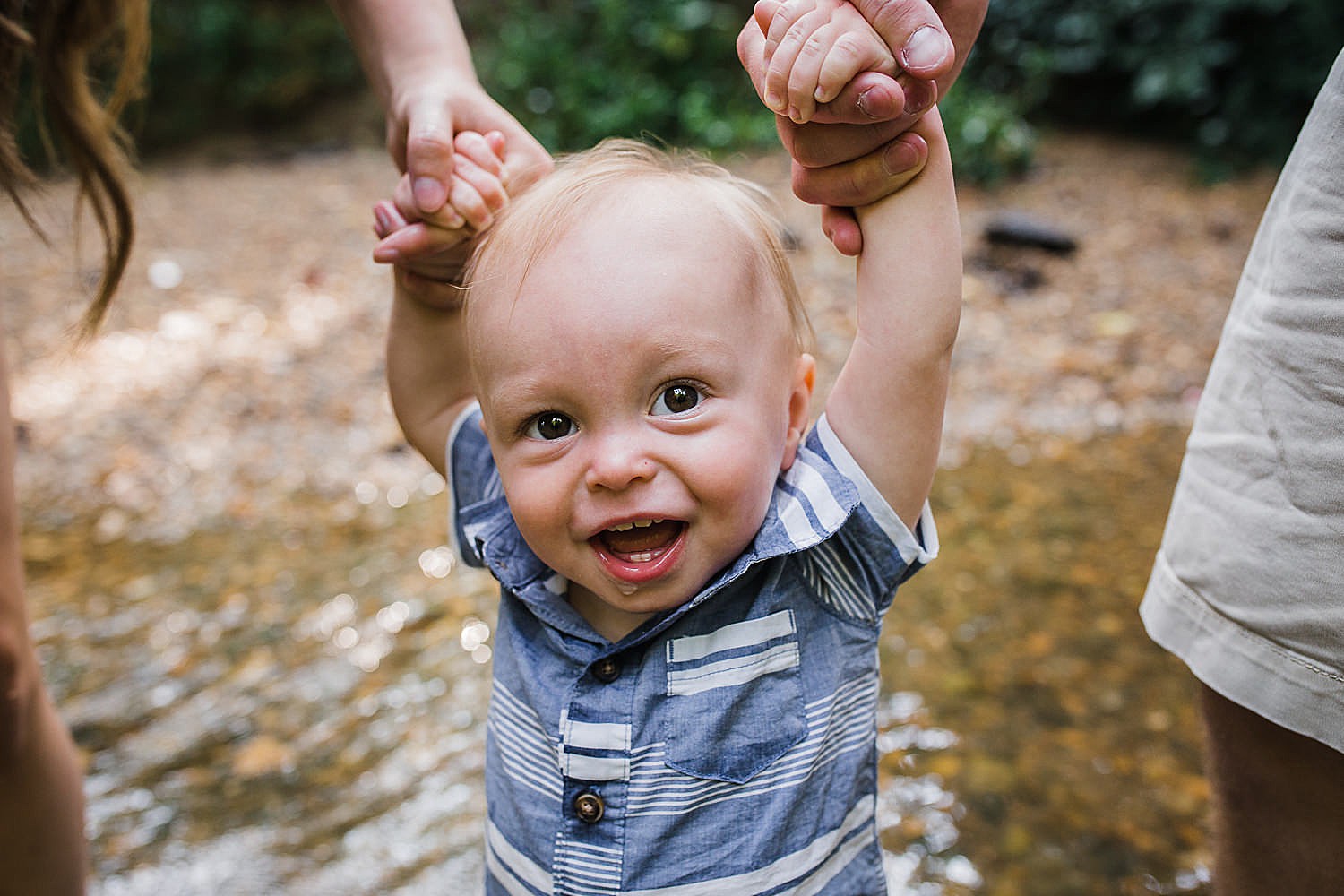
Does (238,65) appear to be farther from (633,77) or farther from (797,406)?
(797,406)

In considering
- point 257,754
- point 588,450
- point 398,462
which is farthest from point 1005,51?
point 588,450

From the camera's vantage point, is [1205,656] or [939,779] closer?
[1205,656]

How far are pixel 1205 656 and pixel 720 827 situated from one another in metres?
0.58

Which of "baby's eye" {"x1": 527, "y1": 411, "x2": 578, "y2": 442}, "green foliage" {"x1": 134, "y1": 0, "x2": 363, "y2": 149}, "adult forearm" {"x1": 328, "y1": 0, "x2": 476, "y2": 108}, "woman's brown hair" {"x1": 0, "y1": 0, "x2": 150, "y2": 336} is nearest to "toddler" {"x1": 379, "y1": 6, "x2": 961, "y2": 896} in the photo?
"baby's eye" {"x1": 527, "y1": 411, "x2": 578, "y2": 442}

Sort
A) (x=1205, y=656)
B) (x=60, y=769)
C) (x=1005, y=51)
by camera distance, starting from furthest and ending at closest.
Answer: (x=1005, y=51), (x=60, y=769), (x=1205, y=656)

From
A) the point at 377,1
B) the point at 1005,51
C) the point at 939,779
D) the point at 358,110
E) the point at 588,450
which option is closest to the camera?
Answer: the point at 588,450

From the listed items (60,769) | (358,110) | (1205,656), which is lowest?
(358,110)

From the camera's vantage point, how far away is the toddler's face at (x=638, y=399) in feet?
3.43

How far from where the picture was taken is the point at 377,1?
145cm

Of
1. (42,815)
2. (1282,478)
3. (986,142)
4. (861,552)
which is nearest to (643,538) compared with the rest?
(861,552)

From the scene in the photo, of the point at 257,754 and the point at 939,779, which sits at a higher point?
the point at 257,754

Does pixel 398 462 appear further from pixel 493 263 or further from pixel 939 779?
pixel 493 263

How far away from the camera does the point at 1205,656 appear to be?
4.04ft

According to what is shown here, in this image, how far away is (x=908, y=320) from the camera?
1.06 metres
